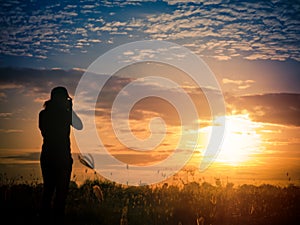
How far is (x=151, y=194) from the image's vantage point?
1312 cm

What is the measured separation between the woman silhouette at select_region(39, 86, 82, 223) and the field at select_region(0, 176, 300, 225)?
4.18 feet

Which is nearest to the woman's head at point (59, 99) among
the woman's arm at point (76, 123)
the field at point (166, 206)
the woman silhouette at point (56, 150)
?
the woman silhouette at point (56, 150)

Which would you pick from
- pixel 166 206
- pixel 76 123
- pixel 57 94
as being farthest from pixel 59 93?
pixel 166 206

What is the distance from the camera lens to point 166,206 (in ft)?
36.1

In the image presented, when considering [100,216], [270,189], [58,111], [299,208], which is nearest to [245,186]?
[270,189]

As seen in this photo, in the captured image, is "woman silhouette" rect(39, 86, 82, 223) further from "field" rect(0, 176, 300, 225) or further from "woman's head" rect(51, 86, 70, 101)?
"field" rect(0, 176, 300, 225)

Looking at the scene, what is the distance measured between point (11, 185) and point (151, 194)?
4.47 m

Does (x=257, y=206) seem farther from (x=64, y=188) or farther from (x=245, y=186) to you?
(x=64, y=188)

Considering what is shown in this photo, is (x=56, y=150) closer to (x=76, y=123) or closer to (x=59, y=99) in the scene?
(x=76, y=123)

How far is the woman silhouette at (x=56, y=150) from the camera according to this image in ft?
25.7

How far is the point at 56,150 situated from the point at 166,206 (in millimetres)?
4331

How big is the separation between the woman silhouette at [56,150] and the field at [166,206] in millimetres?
1273

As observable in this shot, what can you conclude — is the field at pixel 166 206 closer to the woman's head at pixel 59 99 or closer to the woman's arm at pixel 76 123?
the woman's arm at pixel 76 123

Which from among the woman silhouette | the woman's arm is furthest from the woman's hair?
the woman's arm
